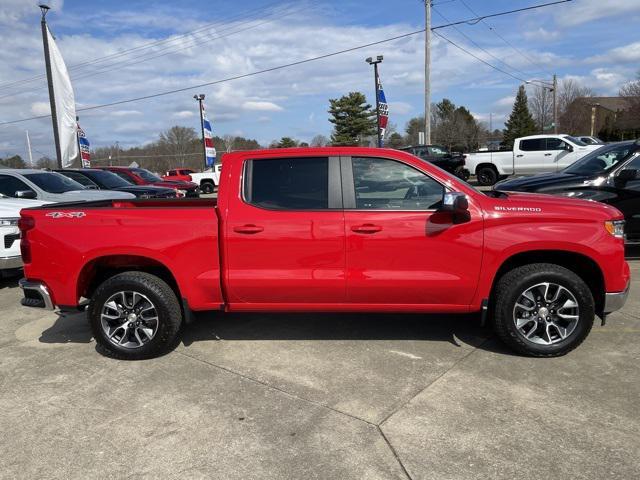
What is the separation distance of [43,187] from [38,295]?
21.0 feet

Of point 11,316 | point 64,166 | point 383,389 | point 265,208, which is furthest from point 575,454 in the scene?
point 64,166

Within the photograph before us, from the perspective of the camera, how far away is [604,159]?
7750 millimetres

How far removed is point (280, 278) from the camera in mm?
4227

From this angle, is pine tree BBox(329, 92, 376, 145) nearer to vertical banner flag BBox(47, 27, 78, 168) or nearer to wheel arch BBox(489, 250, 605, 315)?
vertical banner flag BBox(47, 27, 78, 168)

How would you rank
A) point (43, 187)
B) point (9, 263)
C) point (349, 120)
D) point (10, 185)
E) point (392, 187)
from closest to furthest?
point (392, 187)
point (9, 263)
point (10, 185)
point (43, 187)
point (349, 120)

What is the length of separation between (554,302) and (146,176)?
16.0 m

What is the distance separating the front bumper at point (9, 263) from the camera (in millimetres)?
6758

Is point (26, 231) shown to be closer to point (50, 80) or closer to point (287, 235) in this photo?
point (287, 235)

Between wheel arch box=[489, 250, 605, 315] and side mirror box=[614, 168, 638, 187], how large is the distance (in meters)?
3.53

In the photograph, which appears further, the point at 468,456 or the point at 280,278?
the point at 280,278

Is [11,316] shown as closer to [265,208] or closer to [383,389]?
[265,208]

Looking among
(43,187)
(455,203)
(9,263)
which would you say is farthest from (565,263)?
(43,187)

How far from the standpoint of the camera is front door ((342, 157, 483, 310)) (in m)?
4.09

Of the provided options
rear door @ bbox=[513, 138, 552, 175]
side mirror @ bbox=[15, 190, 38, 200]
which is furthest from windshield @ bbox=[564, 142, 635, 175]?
rear door @ bbox=[513, 138, 552, 175]
